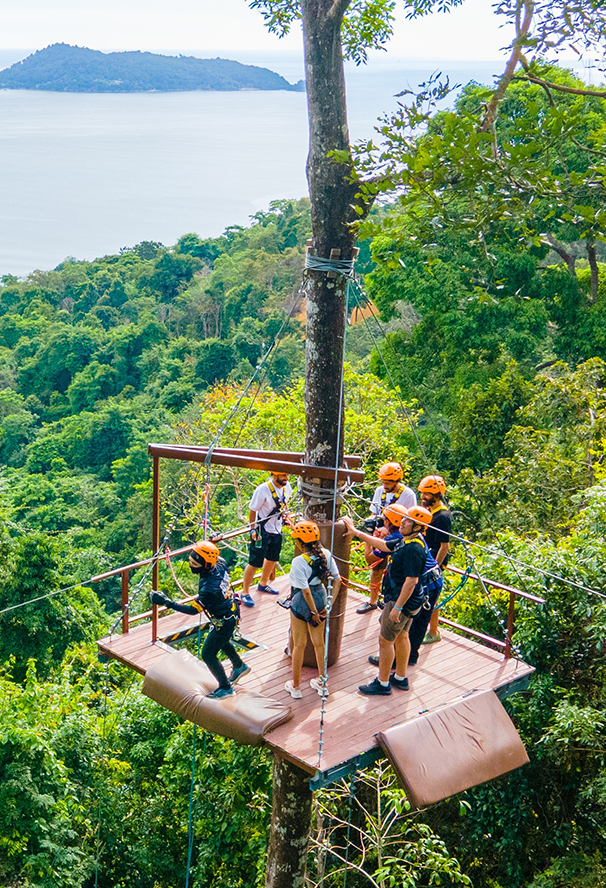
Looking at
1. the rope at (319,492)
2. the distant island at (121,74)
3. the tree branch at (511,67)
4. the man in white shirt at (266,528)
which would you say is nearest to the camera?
the tree branch at (511,67)

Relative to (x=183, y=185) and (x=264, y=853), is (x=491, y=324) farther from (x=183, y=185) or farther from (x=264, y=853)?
(x=183, y=185)

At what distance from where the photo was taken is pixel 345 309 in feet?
20.6

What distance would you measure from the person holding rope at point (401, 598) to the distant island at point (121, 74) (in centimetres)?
17089

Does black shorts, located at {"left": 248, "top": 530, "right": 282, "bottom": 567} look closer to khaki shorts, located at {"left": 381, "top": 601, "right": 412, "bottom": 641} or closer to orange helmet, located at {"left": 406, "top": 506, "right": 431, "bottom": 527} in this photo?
khaki shorts, located at {"left": 381, "top": 601, "right": 412, "bottom": 641}

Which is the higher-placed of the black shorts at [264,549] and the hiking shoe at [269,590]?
the black shorts at [264,549]

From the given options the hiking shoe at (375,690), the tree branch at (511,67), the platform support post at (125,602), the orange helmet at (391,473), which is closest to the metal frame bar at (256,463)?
the orange helmet at (391,473)

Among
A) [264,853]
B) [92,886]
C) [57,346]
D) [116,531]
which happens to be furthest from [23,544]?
[57,346]

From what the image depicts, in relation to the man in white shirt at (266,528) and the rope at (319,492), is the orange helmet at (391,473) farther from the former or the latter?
the man in white shirt at (266,528)

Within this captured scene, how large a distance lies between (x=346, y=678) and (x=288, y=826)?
117 cm

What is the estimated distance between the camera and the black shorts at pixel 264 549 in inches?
308

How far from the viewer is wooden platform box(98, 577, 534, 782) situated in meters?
5.62

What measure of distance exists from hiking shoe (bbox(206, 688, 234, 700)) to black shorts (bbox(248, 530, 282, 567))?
70.2 inches

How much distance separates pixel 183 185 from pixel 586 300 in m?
115

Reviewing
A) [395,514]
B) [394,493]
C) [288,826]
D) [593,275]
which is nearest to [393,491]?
[394,493]
